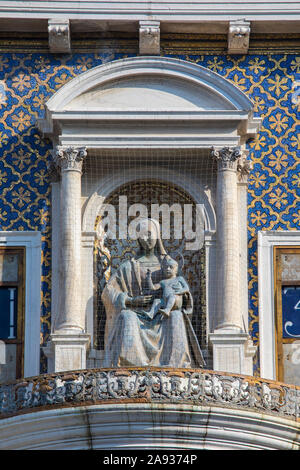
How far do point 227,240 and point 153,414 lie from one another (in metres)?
2.76

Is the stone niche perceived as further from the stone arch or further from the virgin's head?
the virgin's head

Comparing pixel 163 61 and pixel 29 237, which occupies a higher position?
pixel 163 61

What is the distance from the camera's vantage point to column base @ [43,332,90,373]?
2181 cm

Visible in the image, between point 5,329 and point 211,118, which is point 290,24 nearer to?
point 211,118

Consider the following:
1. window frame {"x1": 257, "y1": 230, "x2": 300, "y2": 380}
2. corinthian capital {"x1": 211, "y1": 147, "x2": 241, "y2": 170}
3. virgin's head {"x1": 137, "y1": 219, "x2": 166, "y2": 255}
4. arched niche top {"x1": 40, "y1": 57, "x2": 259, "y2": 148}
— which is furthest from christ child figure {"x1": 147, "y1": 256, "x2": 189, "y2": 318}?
arched niche top {"x1": 40, "y1": 57, "x2": 259, "y2": 148}

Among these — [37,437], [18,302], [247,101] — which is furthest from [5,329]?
[247,101]

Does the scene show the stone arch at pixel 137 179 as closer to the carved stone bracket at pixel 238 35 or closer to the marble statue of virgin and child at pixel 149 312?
the marble statue of virgin and child at pixel 149 312

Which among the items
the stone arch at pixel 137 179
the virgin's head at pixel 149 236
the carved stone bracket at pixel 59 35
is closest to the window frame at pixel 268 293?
the stone arch at pixel 137 179

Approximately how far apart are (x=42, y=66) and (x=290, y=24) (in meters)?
2.83

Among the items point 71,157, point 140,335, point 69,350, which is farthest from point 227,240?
point 69,350

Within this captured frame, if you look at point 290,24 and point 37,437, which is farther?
point 290,24

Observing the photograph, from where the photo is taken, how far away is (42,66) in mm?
A: 23328

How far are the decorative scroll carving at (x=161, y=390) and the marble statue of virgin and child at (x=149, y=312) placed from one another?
3.46 ft

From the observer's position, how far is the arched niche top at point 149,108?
22.7 metres
